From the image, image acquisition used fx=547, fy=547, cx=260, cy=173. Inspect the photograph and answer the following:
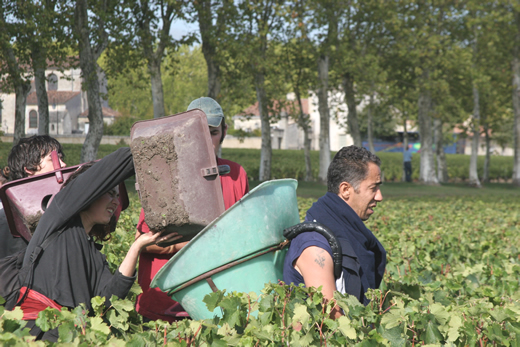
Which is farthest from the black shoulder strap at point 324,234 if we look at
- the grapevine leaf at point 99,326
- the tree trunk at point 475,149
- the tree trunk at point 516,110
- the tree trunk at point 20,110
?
the tree trunk at point 516,110

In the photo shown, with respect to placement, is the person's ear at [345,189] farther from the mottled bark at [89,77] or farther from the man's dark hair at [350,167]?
the mottled bark at [89,77]

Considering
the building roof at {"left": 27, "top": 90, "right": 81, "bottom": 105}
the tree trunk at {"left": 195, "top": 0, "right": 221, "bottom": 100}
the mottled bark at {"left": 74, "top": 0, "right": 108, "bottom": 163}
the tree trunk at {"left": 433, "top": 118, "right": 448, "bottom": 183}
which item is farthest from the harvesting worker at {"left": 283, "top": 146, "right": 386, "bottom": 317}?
the building roof at {"left": 27, "top": 90, "right": 81, "bottom": 105}

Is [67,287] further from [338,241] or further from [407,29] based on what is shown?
[407,29]

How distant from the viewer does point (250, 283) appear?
2.30 meters

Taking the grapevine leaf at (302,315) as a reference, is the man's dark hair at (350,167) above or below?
above

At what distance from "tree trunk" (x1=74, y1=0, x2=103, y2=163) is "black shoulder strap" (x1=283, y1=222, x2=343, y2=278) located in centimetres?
1469

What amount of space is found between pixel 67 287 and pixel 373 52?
Answer: 26.4 metres

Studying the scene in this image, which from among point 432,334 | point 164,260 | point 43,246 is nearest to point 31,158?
point 43,246

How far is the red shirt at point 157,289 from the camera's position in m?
2.77

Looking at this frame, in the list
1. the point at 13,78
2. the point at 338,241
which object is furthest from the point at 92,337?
the point at 13,78

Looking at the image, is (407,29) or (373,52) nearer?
(407,29)

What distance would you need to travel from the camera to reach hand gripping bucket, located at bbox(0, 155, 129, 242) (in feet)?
7.90

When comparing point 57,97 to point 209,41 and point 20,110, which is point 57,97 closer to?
point 209,41

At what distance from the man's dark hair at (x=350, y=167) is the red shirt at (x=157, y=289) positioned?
1.70 feet
